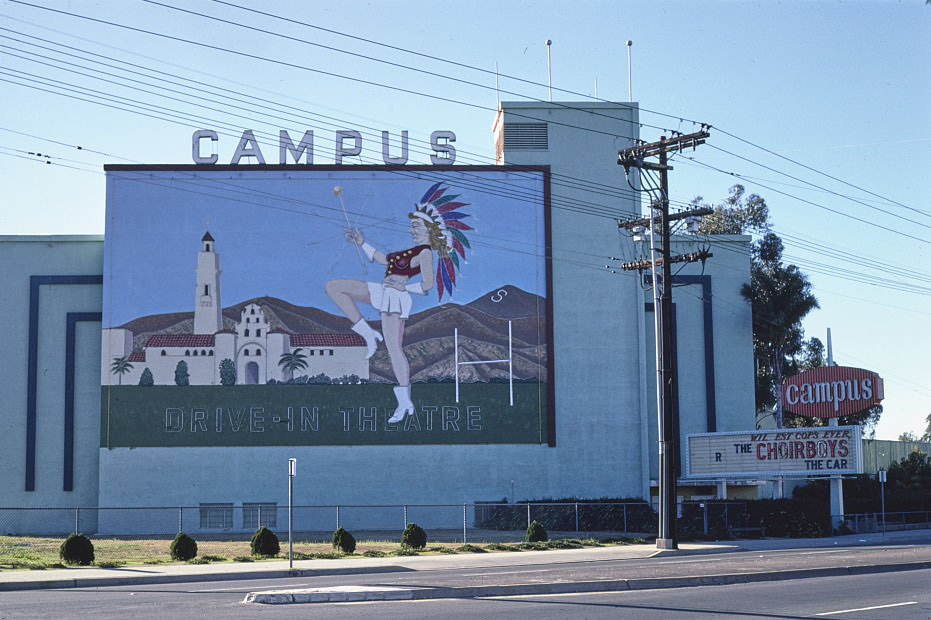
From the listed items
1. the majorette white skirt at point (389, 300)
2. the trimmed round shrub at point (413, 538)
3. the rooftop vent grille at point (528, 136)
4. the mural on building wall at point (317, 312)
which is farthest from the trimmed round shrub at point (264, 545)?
the rooftop vent grille at point (528, 136)

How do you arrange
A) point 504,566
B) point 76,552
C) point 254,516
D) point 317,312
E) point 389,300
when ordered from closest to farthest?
point 504,566, point 76,552, point 254,516, point 317,312, point 389,300

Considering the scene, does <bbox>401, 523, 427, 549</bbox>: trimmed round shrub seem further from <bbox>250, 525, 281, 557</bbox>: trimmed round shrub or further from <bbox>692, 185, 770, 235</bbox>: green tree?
<bbox>692, 185, 770, 235</bbox>: green tree

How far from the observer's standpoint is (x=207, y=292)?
2188 inches

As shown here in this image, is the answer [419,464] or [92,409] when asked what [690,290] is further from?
[92,409]

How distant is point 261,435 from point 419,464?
8.22m

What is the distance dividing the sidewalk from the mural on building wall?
18.4m

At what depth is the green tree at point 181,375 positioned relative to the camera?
181 ft

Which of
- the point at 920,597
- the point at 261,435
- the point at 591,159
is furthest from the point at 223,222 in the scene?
the point at 920,597

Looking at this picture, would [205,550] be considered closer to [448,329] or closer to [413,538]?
[413,538]

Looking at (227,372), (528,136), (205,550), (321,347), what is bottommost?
(205,550)

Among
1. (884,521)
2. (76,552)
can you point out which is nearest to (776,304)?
(884,521)

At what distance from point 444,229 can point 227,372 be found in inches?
531

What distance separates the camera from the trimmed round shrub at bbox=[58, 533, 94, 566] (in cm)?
3156

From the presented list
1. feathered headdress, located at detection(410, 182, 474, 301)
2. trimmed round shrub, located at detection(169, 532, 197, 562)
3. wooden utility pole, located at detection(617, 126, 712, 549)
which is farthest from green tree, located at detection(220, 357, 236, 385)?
wooden utility pole, located at detection(617, 126, 712, 549)
